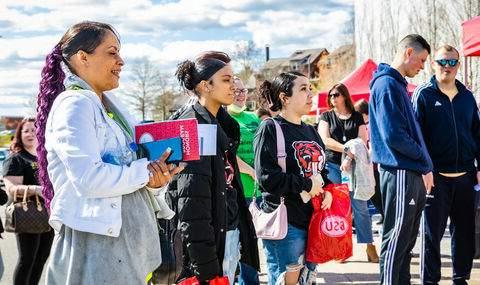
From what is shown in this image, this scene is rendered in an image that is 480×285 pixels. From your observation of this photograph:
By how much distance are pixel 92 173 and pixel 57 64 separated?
0.64m

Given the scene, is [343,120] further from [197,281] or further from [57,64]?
[57,64]

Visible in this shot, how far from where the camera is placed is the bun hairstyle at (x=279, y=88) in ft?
16.4

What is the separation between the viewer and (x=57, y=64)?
9.61ft

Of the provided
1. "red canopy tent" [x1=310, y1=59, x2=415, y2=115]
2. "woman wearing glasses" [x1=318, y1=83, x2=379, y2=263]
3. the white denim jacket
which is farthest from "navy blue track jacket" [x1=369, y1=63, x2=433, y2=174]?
"red canopy tent" [x1=310, y1=59, x2=415, y2=115]

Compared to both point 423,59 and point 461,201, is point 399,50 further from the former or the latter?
point 461,201

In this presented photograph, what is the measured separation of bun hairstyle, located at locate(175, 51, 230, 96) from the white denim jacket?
5.13 feet

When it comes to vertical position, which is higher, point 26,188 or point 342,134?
point 342,134

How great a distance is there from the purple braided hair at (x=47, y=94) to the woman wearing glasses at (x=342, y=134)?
5.14 m

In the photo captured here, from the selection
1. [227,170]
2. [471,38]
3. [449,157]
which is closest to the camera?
[227,170]

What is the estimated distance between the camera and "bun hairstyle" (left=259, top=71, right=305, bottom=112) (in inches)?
197

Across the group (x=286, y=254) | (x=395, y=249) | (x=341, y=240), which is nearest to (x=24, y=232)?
(x=286, y=254)

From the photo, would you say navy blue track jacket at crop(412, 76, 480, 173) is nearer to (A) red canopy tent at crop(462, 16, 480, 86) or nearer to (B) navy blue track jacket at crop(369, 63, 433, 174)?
(B) navy blue track jacket at crop(369, 63, 433, 174)

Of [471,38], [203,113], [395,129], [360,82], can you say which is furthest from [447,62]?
[360,82]

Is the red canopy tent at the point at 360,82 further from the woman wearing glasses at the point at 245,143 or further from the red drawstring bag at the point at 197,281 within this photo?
the red drawstring bag at the point at 197,281
